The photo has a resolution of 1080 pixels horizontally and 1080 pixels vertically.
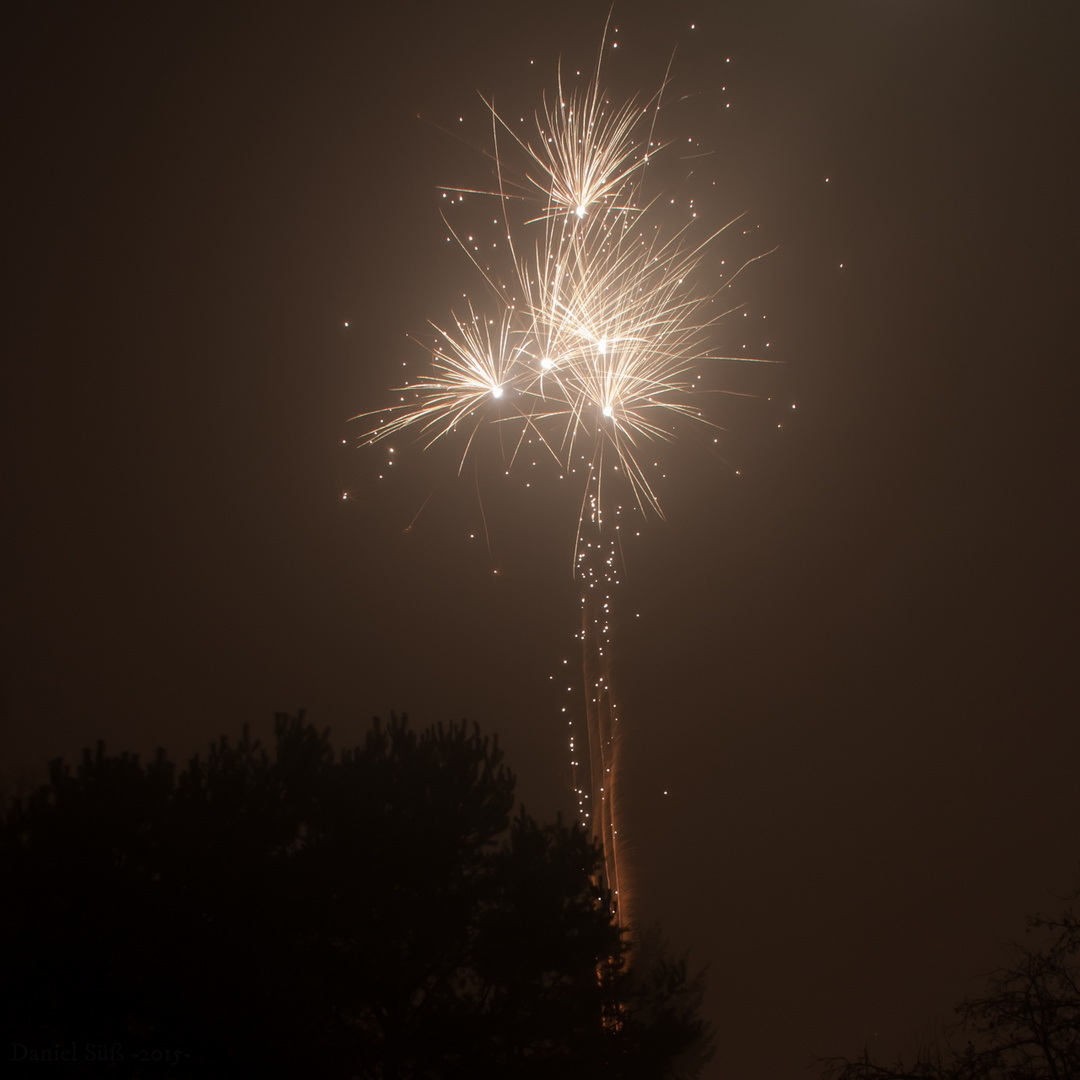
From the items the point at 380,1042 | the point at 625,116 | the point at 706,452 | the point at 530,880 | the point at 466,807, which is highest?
the point at 625,116

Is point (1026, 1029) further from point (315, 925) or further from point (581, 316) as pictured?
point (581, 316)

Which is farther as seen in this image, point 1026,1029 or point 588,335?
point 588,335

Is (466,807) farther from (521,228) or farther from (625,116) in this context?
(625,116)

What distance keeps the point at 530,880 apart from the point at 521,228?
18.4 ft

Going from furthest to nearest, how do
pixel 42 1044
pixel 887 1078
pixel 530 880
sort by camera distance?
pixel 530 880 → pixel 42 1044 → pixel 887 1078

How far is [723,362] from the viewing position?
25.5 ft

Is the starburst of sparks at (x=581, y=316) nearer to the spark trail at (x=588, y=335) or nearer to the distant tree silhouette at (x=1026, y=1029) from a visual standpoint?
the spark trail at (x=588, y=335)

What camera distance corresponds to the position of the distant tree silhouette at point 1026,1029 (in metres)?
3.37

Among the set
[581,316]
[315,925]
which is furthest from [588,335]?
[315,925]

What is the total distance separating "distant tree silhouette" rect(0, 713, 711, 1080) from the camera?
4.23 metres

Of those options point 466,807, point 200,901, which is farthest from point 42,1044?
point 466,807

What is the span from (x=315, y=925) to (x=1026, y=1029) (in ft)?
12.2

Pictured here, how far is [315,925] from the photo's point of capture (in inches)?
194

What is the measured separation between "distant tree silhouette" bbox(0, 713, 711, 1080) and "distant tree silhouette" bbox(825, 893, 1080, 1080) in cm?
216
